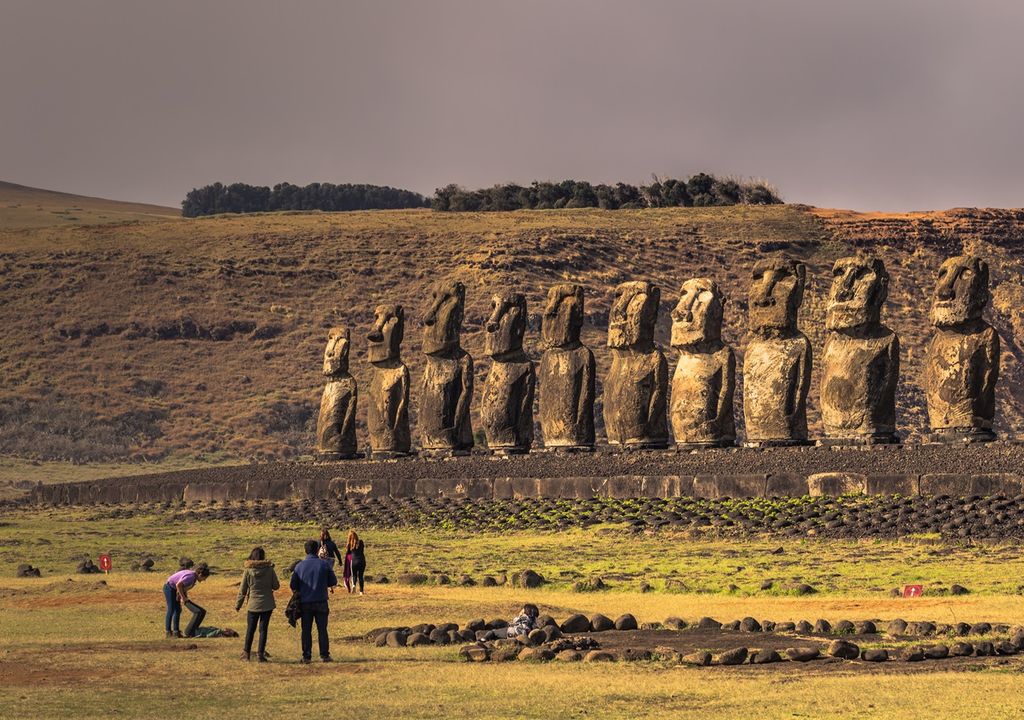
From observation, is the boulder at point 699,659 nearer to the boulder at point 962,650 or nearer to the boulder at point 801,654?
the boulder at point 801,654

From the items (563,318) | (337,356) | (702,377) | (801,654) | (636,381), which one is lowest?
(801,654)

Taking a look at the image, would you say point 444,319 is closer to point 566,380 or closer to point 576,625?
point 566,380

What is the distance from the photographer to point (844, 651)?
15.1m

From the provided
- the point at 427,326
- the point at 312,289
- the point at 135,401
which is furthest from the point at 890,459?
the point at 312,289

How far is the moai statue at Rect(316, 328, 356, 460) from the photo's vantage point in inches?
1486

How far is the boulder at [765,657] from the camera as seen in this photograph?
15000 mm

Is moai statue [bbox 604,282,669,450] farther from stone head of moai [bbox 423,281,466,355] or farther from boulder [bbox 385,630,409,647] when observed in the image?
boulder [bbox 385,630,409,647]

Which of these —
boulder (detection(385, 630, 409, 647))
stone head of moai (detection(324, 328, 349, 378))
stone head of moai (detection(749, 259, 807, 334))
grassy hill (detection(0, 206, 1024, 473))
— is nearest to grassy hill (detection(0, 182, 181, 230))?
grassy hill (detection(0, 206, 1024, 473))

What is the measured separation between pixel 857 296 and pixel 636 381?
4481 mm

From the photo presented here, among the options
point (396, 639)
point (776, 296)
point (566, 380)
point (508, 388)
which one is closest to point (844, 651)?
point (396, 639)

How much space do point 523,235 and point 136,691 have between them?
63.7 m

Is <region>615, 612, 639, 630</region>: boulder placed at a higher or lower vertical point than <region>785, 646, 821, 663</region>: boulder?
lower

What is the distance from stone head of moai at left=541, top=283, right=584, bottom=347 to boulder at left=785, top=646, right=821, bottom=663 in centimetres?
1867

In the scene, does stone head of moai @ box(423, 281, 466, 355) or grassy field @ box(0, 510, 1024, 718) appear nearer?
grassy field @ box(0, 510, 1024, 718)
